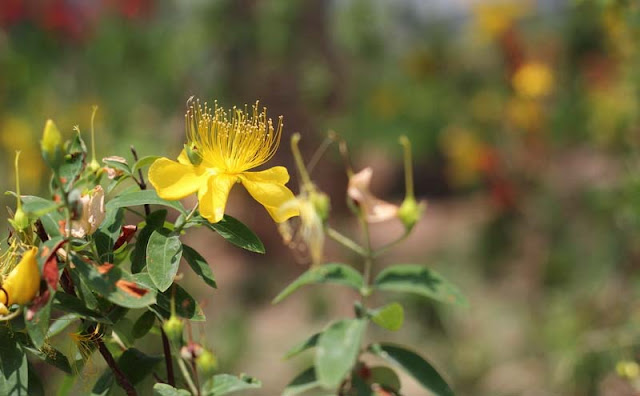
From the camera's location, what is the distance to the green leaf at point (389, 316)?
0.54m

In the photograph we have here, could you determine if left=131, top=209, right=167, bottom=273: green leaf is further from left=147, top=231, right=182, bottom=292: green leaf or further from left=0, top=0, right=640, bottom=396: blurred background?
left=0, top=0, right=640, bottom=396: blurred background

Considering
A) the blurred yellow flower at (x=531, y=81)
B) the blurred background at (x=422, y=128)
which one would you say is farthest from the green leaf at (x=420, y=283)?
the blurred yellow flower at (x=531, y=81)

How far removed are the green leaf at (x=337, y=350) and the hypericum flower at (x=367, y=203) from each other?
2.7 inches

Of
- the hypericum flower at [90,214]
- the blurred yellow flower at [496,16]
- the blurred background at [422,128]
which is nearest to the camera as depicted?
the hypericum flower at [90,214]

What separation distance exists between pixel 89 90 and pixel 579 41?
1754 mm

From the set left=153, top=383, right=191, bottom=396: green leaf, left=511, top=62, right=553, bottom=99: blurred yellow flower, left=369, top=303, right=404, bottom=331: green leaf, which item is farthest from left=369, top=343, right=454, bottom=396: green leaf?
left=511, top=62, right=553, bottom=99: blurred yellow flower

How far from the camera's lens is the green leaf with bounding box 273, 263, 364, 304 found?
555mm

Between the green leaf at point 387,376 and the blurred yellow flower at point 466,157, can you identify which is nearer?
the green leaf at point 387,376

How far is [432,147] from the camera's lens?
3840mm

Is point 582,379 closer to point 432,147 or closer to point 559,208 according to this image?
point 559,208

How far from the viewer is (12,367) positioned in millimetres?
579

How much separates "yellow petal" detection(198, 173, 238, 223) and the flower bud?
11 centimetres

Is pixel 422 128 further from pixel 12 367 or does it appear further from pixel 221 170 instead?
pixel 12 367

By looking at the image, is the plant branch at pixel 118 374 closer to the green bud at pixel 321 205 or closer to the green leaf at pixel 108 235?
the green leaf at pixel 108 235
